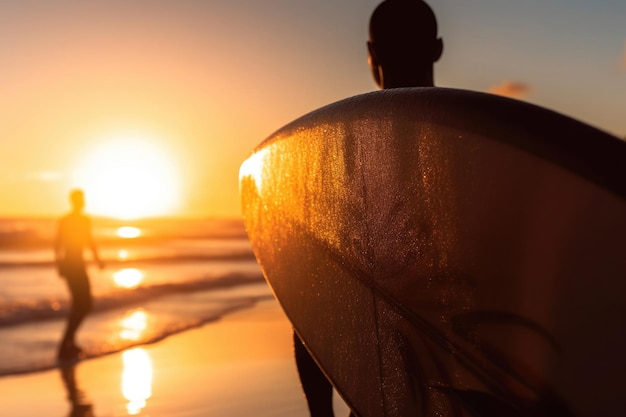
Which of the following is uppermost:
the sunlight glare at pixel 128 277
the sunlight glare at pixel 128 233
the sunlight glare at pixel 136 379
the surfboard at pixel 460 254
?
the surfboard at pixel 460 254

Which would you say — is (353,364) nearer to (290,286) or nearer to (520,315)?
(290,286)

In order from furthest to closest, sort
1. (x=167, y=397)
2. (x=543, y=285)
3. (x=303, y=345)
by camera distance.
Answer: (x=167, y=397), (x=303, y=345), (x=543, y=285)

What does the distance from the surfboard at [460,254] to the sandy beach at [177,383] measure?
2.82 metres

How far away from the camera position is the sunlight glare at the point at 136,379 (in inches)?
234

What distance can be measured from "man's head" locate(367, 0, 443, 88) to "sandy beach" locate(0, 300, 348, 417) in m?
3.12

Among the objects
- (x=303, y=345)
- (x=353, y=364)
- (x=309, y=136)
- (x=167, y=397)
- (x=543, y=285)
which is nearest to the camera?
(x=543, y=285)

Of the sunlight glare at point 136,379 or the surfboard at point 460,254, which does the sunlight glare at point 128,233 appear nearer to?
the sunlight glare at point 136,379

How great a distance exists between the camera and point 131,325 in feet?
35.0

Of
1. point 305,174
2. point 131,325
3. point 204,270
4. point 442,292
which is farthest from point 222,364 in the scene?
point 204,270

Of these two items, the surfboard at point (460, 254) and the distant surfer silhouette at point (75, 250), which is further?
the distant surfer silhouette at point (75, 250)

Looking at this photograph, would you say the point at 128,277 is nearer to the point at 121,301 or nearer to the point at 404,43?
the point at 121,301

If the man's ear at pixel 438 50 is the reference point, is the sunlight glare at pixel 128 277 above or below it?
below

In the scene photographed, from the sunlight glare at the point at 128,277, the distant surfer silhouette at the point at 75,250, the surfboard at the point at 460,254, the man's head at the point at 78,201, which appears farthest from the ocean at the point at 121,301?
the surfboard at the point at 460,254

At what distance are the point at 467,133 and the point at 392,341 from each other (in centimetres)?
80
